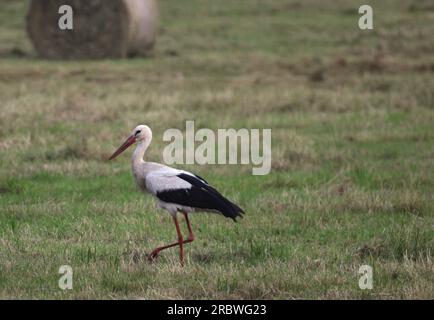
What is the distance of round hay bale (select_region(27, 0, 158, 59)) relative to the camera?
21859 mm

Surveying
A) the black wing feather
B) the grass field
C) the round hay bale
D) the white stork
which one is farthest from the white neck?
the round hay bale

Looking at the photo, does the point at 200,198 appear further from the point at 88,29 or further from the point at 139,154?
the point at 88,29

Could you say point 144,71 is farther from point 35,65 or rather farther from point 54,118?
point 54,118

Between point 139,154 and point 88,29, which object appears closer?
point 139,154

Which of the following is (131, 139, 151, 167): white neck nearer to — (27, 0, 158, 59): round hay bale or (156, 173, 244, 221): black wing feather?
(156, 173, 244, 221): black wing feather

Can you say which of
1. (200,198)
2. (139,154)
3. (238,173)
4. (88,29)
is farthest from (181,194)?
(88,29)

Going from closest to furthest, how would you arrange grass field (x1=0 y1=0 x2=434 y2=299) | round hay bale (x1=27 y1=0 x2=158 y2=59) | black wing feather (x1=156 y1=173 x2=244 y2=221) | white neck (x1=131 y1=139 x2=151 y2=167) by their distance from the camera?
1. grass field (x1=0 y1=0 x2=434 y2=299)
2. black wing feather (x1=156 y1=173 x2=244 y2=221)
3. white neck (x1=131 y1=139 x2=151 y2=167)
4. round hay bale (x1=27 y1=0 x2=158 y2=59)

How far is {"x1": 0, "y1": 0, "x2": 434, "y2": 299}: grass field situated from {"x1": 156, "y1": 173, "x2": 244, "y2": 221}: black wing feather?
428 mm

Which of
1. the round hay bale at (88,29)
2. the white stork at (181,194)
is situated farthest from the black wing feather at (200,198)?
the round hay bale at (88,29)

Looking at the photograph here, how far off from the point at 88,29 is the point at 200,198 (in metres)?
14.7

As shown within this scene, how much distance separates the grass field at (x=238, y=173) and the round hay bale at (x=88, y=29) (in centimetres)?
50

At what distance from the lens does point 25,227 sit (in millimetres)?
9000

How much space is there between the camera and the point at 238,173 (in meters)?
11.6

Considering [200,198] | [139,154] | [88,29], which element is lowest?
[200,198]
